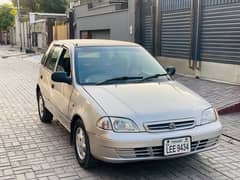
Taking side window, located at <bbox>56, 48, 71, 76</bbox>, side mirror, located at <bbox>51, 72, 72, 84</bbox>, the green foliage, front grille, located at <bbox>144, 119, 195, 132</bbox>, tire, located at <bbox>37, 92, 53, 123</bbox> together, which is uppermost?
the green foliage

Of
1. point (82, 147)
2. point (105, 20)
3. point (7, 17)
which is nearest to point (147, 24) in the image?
point (105, 20)

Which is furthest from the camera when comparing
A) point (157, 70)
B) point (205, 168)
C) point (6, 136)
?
point (6, 136)

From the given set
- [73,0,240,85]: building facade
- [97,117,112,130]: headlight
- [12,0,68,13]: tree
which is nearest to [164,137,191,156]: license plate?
[97,117,112,130]: headlight

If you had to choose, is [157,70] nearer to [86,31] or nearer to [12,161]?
[12,161]

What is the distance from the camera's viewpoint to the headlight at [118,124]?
392 centimetres

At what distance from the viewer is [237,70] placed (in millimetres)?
9031

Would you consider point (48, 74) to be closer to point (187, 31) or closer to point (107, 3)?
point (187, 31)

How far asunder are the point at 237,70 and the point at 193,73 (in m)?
2.09

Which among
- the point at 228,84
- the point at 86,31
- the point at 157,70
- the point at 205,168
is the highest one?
Answer: the point at 86,31

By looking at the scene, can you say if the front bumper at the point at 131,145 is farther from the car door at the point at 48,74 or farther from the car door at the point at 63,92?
the car door at the point at 48,74

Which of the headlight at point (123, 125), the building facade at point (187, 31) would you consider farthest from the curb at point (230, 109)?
the headlight at point (123, 125)

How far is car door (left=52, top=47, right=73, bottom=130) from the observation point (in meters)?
5.04

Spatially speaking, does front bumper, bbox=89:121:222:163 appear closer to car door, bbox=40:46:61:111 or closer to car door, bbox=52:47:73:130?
car door, bbox=52:47:73:130

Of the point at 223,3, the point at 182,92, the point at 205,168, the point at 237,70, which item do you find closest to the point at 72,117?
the point at 182,92
